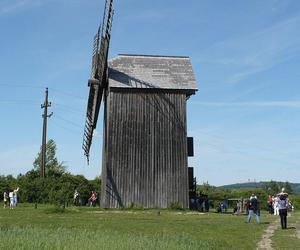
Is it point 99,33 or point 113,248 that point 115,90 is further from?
point 113,248

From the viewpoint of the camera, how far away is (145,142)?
126ft

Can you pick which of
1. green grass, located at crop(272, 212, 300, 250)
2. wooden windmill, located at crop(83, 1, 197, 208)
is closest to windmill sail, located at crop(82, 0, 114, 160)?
wooden windmill, located at crop(83, 1, 197, 208)

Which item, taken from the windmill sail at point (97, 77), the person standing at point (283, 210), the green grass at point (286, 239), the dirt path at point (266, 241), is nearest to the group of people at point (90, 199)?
the windmill sail at point (97, 77)

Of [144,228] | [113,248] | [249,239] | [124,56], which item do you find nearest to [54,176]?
[124,56]

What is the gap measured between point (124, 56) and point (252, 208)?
1764 cm

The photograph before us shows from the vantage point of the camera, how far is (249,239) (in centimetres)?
1973

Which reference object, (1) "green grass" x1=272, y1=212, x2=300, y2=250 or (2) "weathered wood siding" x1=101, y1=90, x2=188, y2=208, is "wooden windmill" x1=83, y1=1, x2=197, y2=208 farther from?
(1) "green grass" x1=272, y1=212, x2=300, y2=250

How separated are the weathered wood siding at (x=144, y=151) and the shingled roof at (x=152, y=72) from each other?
712 mm

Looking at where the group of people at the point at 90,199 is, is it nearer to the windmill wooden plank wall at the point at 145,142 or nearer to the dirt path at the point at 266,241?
the windmill wooden plank wall at the point at 145,142

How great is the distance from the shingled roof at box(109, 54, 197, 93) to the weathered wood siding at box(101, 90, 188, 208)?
71 centimetres

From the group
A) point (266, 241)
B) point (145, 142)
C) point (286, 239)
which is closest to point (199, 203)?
point (145, 142)

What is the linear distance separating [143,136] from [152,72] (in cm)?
501

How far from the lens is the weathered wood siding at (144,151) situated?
3791 cm

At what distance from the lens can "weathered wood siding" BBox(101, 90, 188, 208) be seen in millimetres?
37906
